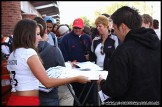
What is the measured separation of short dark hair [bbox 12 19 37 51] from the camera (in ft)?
9.17

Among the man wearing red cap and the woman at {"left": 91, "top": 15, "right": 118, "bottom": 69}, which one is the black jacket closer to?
the woman at {"left": 91, "top": 15, "right": 118, "bottom": 69}

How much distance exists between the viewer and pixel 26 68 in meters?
2.75

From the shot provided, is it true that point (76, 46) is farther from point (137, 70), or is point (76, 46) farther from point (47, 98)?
point (137, 70)

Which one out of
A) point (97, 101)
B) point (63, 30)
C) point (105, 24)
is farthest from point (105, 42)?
point (63, 30)

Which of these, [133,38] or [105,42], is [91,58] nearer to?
[105,42]

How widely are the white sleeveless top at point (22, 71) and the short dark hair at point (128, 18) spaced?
848mm

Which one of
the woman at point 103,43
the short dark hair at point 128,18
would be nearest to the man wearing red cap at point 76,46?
the woman at point 103,43

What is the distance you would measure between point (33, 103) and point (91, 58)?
260cm

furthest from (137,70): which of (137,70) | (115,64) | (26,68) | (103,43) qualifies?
(103,43)

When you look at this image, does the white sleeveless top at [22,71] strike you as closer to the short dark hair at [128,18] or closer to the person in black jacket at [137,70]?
the person in black jacket at [137,70]

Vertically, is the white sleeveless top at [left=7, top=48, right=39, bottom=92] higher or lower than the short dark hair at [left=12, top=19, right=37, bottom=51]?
lower

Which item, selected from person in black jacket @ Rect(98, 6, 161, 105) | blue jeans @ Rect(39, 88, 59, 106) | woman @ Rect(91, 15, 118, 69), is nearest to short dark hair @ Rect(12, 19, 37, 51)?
blue jeans @ Rect(39, 88, 59, 106)

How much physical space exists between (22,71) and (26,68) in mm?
51

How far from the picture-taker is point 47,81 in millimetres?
2805
